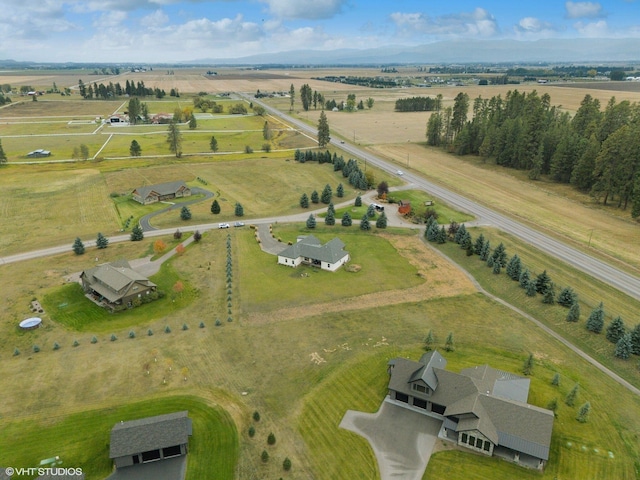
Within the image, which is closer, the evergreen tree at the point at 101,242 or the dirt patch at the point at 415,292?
the dirt patch at the point at 415,292

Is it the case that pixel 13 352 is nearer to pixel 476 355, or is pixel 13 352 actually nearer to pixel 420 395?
pixel 420 395

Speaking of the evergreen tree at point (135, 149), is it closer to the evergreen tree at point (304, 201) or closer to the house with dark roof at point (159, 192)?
the house with dark roof at point (159, 192)

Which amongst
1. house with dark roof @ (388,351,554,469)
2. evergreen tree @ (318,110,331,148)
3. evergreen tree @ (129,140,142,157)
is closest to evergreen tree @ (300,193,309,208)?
evergreen tree @ (318,110,331,148)

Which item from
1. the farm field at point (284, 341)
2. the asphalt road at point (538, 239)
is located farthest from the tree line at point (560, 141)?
the asphalt road at point (538, 239)

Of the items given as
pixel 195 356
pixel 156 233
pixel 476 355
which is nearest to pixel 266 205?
pixel 156 233

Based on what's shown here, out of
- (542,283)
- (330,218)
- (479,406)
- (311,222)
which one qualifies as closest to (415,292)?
(542,283)

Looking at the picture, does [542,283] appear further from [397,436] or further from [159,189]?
[159,189]
